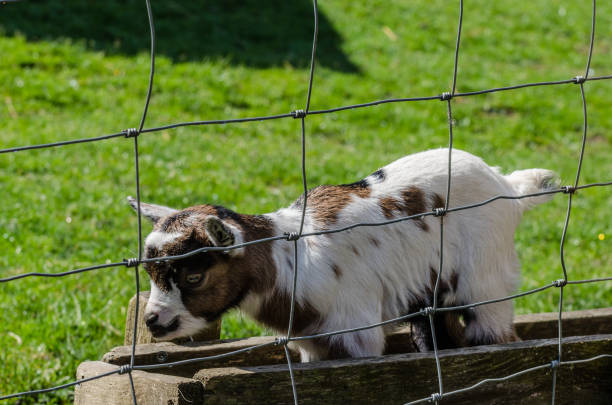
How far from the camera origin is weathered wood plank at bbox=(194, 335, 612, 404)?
2.51 meters

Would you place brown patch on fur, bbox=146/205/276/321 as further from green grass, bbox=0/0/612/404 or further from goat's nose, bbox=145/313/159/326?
green grass, bbox=0/0/612/404

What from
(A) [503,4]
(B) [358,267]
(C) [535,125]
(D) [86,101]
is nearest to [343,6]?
(A) [503,4]

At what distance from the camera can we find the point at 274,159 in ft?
23.6

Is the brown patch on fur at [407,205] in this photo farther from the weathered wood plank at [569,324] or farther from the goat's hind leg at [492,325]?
the weathered wood plank at [569,324]

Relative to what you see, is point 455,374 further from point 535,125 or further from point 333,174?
point 535,125

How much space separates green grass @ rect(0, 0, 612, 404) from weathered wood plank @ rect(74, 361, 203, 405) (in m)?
1.20

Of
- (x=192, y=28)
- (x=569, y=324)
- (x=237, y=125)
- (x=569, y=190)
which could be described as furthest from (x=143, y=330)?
(x=192, y=28)

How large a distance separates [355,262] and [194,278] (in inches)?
25.0

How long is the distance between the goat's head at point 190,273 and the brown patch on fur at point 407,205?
0.61 m

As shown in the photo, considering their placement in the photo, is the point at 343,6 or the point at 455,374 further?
the point at 343,6

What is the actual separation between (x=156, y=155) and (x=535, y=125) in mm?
4298

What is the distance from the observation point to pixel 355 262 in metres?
3.10

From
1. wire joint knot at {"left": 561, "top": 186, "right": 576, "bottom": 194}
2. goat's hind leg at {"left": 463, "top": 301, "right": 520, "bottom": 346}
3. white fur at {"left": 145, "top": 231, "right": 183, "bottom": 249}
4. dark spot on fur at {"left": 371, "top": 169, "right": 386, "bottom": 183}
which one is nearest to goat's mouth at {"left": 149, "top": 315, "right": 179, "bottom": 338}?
white fur at {"left": 145, "top": 231, "right": 183, "bottom": 249}

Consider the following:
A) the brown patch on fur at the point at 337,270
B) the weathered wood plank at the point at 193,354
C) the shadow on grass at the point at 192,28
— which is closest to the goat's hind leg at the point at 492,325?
the brown patch on fur at the point at 337,270
